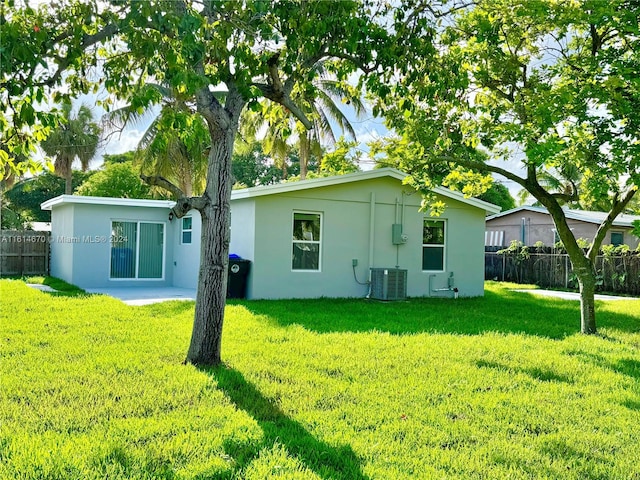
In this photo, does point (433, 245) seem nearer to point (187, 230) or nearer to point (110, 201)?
point (187, 230)

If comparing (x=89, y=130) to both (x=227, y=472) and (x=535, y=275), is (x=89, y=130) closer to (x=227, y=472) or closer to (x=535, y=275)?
(x=535, y=275)

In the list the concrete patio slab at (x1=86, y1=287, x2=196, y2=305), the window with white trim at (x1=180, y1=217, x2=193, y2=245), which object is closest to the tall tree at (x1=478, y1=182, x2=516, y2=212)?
the window with white trim at (x1=180, y1=217, x2=193, y2=245)

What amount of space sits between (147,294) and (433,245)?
7.57 metres

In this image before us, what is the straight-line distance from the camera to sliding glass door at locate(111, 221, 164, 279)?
1595 cm

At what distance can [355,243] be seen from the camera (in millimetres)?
13664

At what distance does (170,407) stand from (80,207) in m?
12.6

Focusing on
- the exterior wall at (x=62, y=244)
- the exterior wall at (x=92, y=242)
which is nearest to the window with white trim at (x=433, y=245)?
the exterior wall at (x=92, y=242)

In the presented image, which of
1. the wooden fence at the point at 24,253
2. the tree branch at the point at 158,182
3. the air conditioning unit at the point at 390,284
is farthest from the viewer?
the wooden fence at the point at 24,253

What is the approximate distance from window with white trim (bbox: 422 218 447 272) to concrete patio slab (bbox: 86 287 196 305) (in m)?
6.20

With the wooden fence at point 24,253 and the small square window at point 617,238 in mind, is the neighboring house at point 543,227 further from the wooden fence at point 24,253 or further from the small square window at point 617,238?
the wooden fence at point 24,253

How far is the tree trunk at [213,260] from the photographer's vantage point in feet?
19.1

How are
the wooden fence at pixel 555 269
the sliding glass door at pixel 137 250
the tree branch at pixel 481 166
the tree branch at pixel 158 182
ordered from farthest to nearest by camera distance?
the wooden fence at pixel 555 269 < the sliding glass door at pixel 137 250 < the tree branch at pixel 481 166 < the tree branch at pixel 158 182

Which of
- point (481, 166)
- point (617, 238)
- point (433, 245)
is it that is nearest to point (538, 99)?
point (481, 166)

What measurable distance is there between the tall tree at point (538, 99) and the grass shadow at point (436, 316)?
4.40 ft
